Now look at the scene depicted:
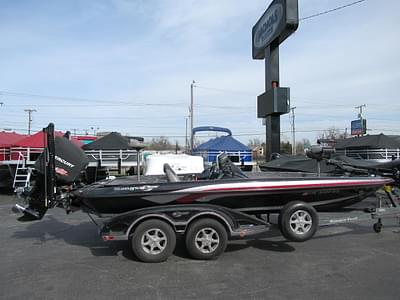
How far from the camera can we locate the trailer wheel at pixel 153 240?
210 inches

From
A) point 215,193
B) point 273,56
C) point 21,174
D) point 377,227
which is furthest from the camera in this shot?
point 273,56

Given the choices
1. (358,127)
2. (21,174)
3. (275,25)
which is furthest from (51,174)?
(358,127)

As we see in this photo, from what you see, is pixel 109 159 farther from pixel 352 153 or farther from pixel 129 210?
pixel 352 153

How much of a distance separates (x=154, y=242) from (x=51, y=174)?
2051mm

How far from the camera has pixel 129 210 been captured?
5688 millimetres

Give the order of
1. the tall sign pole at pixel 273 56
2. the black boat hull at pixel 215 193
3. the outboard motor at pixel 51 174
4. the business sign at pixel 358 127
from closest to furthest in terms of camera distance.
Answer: the black boat hull at pixel 215 193 < the outboard motor at pixel 51 174 < the tall sign pole at pixel 273 56 < the business sign at pixel 358 127

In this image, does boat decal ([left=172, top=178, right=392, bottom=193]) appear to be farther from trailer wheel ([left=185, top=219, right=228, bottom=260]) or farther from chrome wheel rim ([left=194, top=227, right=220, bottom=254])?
chrome wheel rim ([left=194, top=227, right=220, bottom=254])

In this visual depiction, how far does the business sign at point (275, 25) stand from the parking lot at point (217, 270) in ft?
33.7

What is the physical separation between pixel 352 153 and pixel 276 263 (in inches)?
678

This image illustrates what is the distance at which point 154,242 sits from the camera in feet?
17.7

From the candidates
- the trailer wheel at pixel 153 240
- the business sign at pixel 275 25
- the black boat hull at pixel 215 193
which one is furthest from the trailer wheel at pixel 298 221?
the business sign at pixel 275 25

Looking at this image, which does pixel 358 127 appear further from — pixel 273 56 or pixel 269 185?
pixel 269 185

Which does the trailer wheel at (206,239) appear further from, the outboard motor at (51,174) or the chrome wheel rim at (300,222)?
the outboard motor at (51,174)

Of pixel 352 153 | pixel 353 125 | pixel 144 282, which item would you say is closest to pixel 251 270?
pixel 144 282
